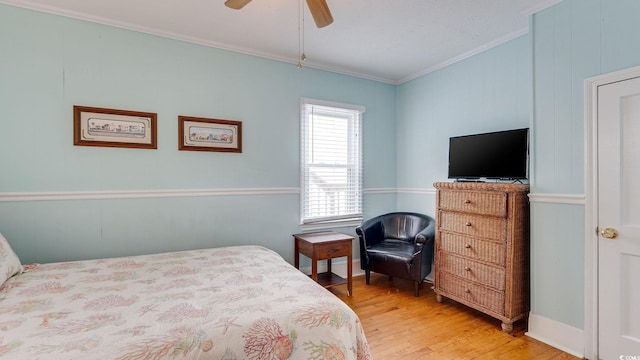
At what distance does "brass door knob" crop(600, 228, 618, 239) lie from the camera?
6.75 ft

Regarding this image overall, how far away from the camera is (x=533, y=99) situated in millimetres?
2523

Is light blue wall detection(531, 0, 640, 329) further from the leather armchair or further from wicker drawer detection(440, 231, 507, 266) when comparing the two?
the leather armchair

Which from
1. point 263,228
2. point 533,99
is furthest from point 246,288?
point 533,99

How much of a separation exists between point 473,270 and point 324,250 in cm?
144

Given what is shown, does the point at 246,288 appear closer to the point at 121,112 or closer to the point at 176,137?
the point at 176,137

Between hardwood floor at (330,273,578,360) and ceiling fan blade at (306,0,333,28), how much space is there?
7.75ft

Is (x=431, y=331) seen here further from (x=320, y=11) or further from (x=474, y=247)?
(x=320, y=11)

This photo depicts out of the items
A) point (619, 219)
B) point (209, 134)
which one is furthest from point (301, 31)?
point (619, 219)

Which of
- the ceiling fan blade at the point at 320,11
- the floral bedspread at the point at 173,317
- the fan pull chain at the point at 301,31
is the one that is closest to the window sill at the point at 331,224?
the floral bedspread at the point at 173,317

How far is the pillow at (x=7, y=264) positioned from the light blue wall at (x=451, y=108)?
3827 mm

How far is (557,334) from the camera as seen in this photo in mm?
2373

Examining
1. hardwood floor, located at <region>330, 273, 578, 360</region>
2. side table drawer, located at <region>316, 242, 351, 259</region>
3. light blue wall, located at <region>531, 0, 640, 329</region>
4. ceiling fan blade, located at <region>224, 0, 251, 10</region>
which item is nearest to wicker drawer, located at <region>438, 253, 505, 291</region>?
light blue wall, located at <region>531, 0, 640, 329</region>

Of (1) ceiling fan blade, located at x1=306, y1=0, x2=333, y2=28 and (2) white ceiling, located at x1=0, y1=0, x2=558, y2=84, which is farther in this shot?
(2) white ceiling, located at x1=0, y1=0, x2=558, y2=84

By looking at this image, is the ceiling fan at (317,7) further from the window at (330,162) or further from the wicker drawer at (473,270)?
the wicker drawer at (473,270)
